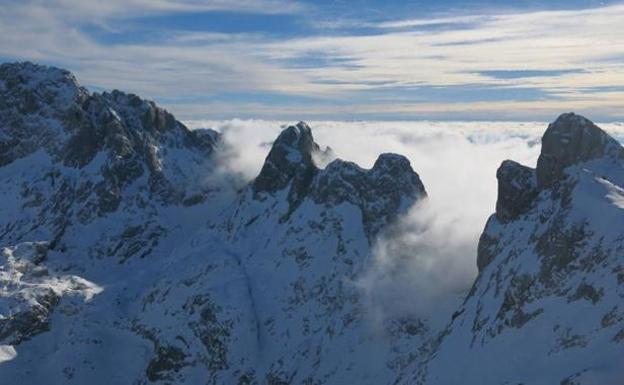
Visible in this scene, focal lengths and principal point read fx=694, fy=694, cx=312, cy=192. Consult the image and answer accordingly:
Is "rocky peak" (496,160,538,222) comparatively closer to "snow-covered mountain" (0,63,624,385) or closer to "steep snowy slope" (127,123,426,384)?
"snow-covered mountain" (0,63,624,385)

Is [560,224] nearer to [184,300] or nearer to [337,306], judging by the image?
[337,306]

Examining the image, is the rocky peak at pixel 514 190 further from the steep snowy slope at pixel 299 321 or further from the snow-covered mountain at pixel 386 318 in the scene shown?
the steep snowy slope at pixel 299 321

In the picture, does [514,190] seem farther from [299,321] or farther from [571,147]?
[299,321]

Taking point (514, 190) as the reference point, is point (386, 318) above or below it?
below

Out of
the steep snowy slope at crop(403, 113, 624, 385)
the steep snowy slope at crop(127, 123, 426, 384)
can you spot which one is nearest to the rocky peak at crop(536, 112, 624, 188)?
the steep snowy slope at crop(403, 113, 624, 385)

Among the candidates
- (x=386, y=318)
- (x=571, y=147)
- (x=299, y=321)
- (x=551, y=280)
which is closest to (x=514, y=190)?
(x=571, y=147)

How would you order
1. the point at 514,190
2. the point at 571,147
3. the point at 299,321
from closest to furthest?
the point at 571,147 → the point at 514,190 → the point at 299,321

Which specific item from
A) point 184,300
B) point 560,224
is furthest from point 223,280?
point 560,224

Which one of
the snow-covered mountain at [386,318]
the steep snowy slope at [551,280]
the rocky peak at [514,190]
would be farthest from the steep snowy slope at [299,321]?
the rocky peak at [514,190]
